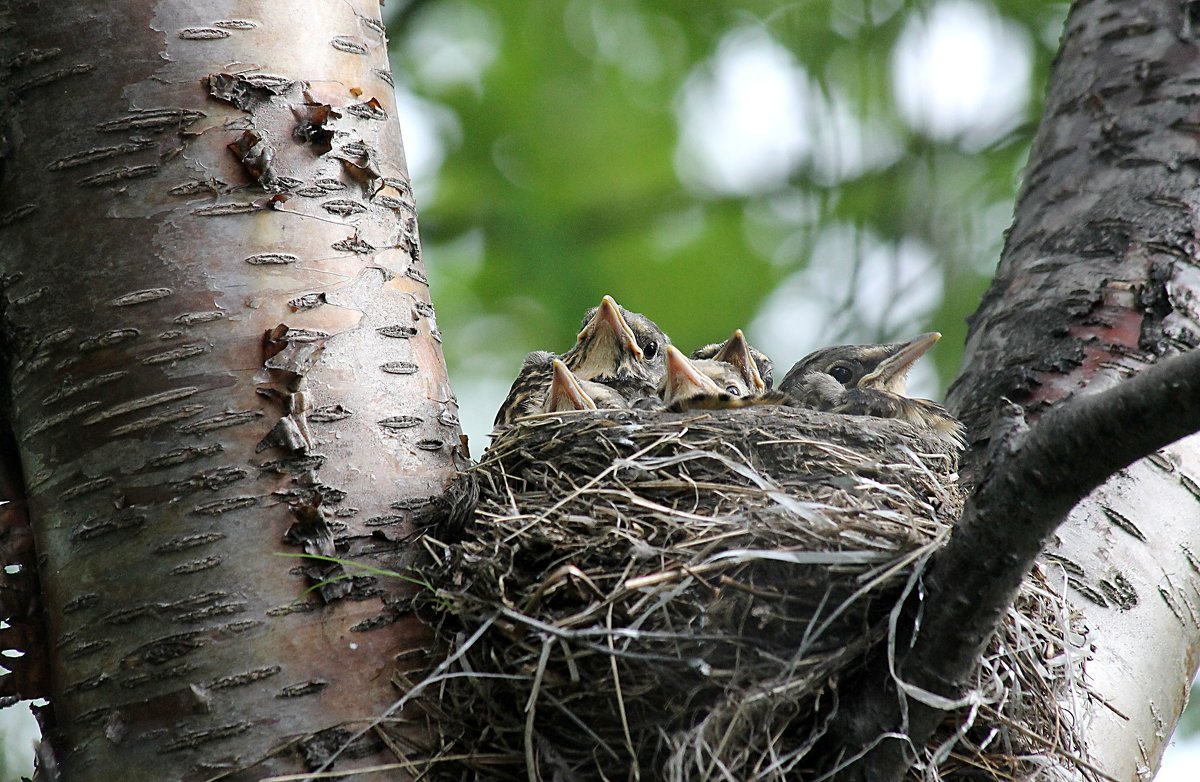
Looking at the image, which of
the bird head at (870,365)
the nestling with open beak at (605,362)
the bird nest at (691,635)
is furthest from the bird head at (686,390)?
the bird nest at (691,635)

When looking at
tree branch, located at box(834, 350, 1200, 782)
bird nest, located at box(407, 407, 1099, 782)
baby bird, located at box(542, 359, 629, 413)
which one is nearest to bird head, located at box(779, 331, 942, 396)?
baby bird, located at box(542, 359, 629, 413)

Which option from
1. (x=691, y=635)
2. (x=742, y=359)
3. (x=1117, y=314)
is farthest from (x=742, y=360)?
(x=691, y=635)

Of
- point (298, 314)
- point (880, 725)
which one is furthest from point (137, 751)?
point (880, 725)

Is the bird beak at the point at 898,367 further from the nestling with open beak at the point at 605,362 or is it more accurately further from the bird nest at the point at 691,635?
the bird nest at the point at 691,635

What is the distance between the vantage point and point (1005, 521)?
66.4 inches

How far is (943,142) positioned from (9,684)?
453 centimetres

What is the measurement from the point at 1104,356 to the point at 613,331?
164 cm

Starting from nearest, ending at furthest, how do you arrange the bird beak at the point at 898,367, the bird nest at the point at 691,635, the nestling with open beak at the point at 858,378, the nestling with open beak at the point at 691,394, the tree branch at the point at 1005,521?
the tree branch at the point at 1005,521
the bird nest at the point at 691,635
the nestling with open beak at the point at 691,394
the nestling with open beak at the point at 858,378
the bird beak at the point at 898,367

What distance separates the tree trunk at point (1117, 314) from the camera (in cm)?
265

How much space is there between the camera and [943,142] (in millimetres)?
5367

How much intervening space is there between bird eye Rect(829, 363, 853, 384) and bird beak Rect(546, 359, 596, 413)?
1.06m

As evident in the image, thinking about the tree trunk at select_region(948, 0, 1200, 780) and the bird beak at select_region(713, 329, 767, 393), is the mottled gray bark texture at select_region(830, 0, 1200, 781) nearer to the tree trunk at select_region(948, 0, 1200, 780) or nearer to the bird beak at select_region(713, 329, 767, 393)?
the tree trunk at select_region(948, 0, 1200, 780)

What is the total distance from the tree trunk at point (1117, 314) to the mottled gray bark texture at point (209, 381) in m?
1.54

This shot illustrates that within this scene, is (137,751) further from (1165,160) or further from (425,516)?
(1165,160)
